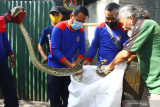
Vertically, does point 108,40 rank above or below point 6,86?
above

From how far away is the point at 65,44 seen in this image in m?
2.79

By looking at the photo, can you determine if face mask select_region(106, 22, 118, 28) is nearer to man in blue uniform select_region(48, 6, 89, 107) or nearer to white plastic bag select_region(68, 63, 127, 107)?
man in blue uniform select_region(48, 6, 89, 107)

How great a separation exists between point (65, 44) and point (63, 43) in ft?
0.14

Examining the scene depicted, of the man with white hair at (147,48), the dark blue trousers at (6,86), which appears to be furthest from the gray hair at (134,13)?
the dark blue trousers at (6,86)

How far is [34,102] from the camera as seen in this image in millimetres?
4641

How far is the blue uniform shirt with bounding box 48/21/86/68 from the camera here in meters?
2.68

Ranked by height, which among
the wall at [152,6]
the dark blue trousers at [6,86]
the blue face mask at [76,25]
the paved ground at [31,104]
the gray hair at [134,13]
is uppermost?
the wall at [152,6]

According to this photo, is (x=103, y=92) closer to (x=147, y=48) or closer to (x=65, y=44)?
(x=147, y=48)

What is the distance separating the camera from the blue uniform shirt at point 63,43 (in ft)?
8.80

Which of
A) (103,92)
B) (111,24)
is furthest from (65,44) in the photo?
(103,92)

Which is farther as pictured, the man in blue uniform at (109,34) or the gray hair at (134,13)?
the man in blue uniform at (109,34)

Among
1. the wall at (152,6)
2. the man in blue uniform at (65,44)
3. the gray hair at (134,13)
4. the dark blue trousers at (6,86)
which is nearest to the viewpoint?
the gray hair at (134,13)

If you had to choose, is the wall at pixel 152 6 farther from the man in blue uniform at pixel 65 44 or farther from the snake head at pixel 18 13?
the snake head at pixel 18 13

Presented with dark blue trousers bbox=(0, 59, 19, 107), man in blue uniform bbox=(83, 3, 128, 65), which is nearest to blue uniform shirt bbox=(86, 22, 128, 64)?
man in blue uniform bbox=(83, 3, 128, 65)
